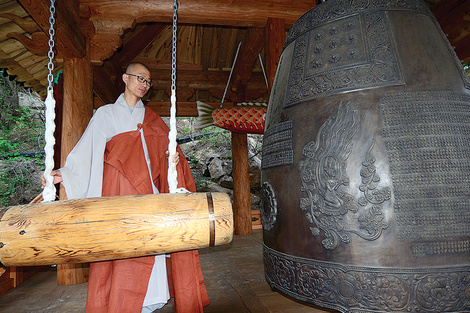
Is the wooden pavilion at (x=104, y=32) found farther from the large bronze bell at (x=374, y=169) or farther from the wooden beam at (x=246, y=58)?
the large bronze bell at (x=374, y=169)

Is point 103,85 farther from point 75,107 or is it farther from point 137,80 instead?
point 137,80

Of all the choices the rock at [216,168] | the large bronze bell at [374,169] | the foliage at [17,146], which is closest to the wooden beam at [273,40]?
the large bronze bell at [374,169]

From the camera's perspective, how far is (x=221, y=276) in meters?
3.02

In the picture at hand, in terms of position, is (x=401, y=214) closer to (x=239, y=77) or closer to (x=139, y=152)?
(x=139, y=152)

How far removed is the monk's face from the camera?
2301 millimetres

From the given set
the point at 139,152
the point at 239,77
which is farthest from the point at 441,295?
the point at 239,77

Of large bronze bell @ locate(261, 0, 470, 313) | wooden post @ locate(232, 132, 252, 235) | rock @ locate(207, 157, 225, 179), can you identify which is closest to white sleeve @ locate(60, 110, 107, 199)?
large bronze bell @ locate(261, 0, 470, 313)

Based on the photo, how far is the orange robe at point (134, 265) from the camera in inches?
78.5

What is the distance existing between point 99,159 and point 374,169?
188 cm

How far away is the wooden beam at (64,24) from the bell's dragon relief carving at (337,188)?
8.54 feet

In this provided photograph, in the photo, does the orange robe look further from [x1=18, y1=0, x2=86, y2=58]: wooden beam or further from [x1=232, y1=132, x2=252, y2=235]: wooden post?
[x1=232, y1=132, x2=252, y2=235]: wooden post

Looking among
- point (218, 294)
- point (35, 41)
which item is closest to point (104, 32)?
point (35, 41)

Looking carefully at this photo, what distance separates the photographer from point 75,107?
3168mm

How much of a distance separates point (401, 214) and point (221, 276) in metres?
2.27
